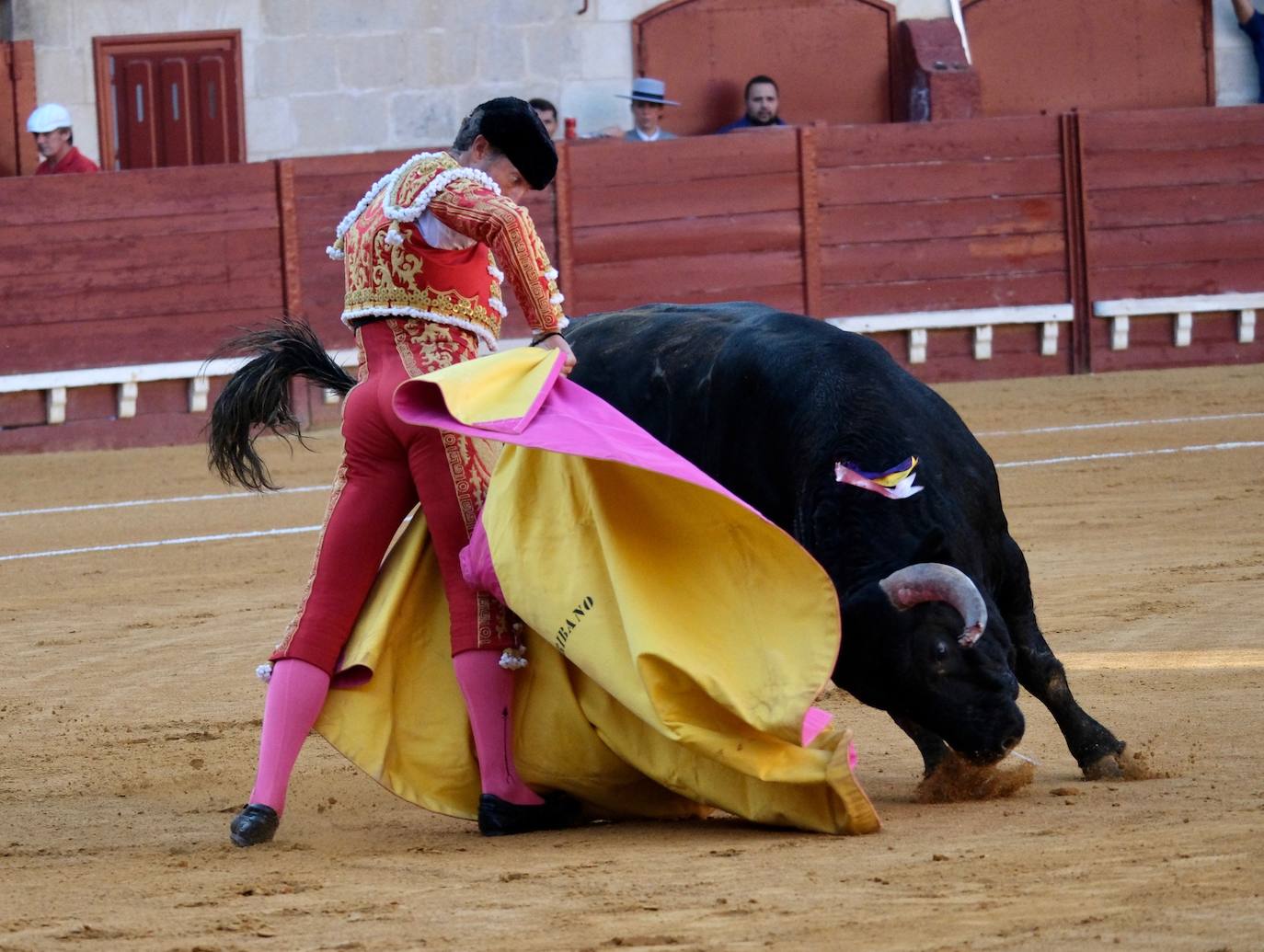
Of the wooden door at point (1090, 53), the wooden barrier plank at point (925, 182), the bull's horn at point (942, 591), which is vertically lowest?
the bull's horn at point (942, 591)

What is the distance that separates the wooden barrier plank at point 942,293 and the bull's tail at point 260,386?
7.02 meters

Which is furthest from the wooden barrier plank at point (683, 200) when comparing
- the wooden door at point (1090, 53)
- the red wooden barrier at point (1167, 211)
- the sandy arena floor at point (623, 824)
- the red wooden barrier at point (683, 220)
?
the sandy arena floor at point (623, 824)

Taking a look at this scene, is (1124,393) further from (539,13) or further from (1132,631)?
(1132,631)

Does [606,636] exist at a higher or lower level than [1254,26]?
lower

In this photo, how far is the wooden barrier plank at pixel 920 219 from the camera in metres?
10.1

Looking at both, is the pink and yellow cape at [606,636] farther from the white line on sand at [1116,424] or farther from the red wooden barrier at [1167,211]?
the red wooden barrier at [1167,211]

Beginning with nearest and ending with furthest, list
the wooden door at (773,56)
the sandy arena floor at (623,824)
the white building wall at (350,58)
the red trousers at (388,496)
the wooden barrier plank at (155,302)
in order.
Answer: the sandy arena floor at (623,824) < the red trousers at (388,496) < the wooden barrier plank at (155,302) < the white building wall at (350,58) < the wooden door at (773,56)

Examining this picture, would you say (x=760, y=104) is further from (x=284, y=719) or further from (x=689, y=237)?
(x=284, y=719)

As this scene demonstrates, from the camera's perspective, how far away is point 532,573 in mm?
2852

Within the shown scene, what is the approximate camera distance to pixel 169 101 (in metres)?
10.6

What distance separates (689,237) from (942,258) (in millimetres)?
1351

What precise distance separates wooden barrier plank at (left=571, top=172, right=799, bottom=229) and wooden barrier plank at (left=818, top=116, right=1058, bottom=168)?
289 millimetres

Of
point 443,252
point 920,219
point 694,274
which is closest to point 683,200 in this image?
point 694,274

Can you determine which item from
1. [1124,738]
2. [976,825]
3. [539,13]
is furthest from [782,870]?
[539,13]
